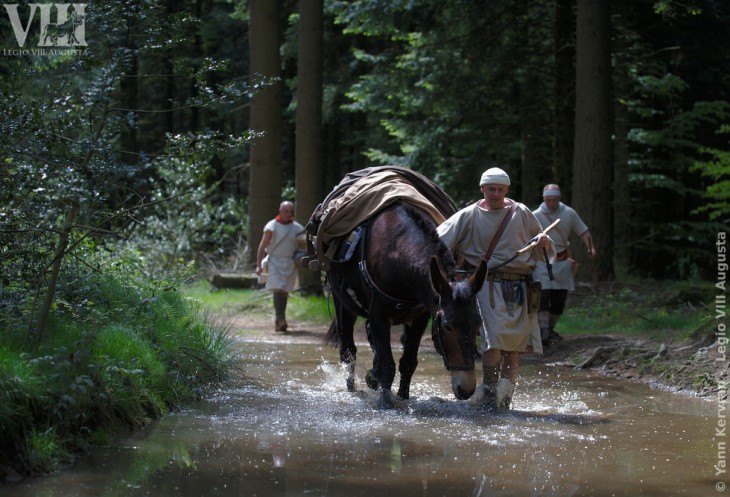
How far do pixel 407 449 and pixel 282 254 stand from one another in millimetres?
10441

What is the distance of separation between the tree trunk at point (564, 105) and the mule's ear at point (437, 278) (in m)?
12.6

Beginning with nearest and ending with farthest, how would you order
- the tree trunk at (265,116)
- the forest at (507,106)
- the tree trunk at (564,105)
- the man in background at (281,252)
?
the man in background at (281,252)
the forest at (507,106)
the tree trunk at (265,116)
the tree trunk at (564,105)

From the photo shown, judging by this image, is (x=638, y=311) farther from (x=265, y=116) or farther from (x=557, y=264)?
(x=265, y=116)

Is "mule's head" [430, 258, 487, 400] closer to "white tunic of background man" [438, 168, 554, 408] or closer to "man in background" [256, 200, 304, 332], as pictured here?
"white tunic of background man" [438, 168, 554, 408]

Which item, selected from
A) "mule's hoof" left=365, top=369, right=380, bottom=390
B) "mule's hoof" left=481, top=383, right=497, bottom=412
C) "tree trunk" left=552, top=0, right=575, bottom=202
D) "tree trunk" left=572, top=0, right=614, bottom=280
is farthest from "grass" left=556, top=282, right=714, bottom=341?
"mule's hoof" left=365, top=369, right=380, bottom=390

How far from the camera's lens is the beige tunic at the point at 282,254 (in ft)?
55.5

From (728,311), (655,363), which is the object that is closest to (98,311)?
(655,363)

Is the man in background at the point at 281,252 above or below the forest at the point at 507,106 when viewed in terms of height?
below

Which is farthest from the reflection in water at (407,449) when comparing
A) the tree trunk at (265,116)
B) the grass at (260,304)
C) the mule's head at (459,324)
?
the tree trunk at (265,116)

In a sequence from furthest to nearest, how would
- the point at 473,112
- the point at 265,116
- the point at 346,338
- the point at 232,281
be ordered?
the point at 473,112, the point at 232,281, the point at 265,116, the point at 346,338

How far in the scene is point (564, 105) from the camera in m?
20.2

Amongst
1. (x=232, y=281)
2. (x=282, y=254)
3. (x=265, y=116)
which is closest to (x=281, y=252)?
(x=282, y=254)

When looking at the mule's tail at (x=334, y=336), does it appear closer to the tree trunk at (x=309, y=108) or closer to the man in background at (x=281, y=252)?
the man in background at (x=281, y=252)

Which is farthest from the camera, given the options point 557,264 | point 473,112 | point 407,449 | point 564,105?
point 473,112
